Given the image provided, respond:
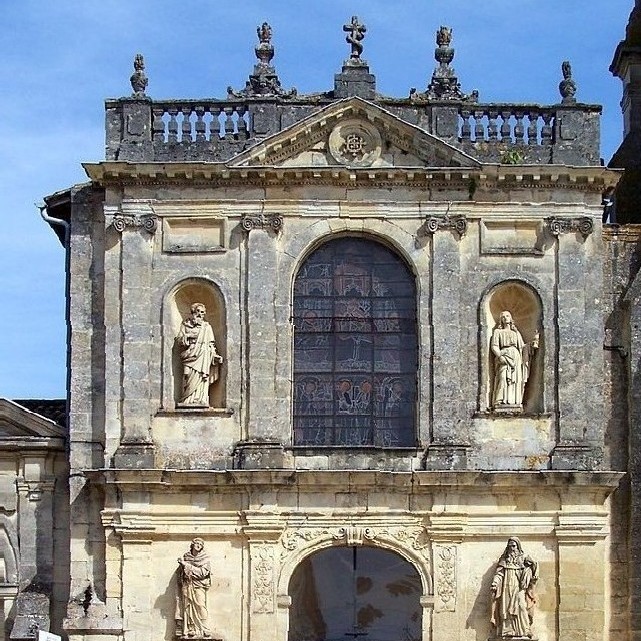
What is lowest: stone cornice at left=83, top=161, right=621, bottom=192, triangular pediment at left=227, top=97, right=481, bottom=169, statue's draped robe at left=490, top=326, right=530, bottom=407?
statue's draped robe at left=490, top=326, right=530, bottom=407

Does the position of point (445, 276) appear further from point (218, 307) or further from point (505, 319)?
point (218, 307)

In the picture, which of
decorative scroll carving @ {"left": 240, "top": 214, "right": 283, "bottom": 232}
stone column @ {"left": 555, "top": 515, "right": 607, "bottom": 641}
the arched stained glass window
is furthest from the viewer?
decorative scroll carving @ {"left": 240, "top": 214, "right": 283, "bottom": 232}

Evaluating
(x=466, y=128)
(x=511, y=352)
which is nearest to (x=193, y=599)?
(x=511, y=352)

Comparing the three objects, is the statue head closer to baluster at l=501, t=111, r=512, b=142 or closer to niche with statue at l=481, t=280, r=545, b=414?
niche with statue at l=481, t=280, r=545, b=414

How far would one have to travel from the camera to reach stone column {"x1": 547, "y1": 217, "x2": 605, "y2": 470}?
24.7 m

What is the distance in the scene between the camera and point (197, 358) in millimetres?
24875

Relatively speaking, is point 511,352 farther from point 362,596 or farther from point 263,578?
point 263,578

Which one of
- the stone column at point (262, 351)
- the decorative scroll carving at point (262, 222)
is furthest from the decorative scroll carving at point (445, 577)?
the decorative scroll carving at point (262, 222)

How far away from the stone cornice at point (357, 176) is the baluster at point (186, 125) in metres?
0.61

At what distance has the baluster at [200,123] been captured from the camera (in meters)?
25.6

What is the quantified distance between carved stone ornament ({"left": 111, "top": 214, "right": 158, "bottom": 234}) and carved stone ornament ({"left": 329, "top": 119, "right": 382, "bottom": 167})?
8.72 ft

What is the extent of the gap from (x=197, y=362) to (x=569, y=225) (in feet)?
17.8

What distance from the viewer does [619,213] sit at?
2892cm

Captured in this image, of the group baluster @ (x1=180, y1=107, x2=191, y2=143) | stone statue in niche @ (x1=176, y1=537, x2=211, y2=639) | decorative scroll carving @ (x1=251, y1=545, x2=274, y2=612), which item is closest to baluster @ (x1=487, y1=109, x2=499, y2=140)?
baluster @ (x1=180, y1=107, x2=191, y2=143)
